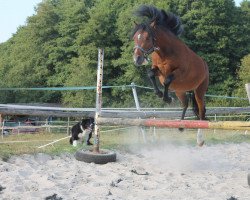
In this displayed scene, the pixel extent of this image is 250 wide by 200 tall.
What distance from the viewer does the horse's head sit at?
14.9ft

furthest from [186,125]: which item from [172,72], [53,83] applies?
[53,83]

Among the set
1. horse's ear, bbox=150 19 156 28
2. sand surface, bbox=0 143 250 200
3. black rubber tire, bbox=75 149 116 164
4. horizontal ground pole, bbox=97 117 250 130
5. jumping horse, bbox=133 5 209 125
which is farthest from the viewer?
black rubber tire, bbox=75 149 116 164

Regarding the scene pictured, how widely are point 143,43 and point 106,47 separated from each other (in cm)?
2865

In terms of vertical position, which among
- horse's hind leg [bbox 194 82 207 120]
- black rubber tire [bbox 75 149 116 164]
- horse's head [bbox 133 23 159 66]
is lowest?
black rubber tire [bbox 75 149 116 164]

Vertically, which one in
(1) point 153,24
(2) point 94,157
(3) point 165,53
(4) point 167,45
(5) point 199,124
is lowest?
(2) point 94,157

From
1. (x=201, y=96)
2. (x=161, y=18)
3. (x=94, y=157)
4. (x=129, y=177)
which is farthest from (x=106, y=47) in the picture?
(x=129, y=177)

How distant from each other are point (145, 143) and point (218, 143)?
2.12m

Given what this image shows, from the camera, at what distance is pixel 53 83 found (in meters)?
37.8

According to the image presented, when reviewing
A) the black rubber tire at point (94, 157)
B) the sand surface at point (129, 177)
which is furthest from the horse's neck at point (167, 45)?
the black rubber tire at point (94, 157)

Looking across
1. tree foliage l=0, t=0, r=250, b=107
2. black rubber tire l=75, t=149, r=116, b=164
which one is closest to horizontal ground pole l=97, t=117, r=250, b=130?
black rubber tire l=75, t=149, r=116, b=164

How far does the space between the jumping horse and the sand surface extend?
110 centimetres

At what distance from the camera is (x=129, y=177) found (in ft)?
16.1

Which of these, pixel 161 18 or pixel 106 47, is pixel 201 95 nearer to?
pixel 161 18

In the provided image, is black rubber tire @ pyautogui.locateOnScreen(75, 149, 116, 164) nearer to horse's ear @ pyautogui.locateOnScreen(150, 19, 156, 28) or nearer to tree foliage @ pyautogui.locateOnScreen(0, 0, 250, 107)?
horse's ear @ pyautogui.locateOnScreen(150, 19, 156, 28)
